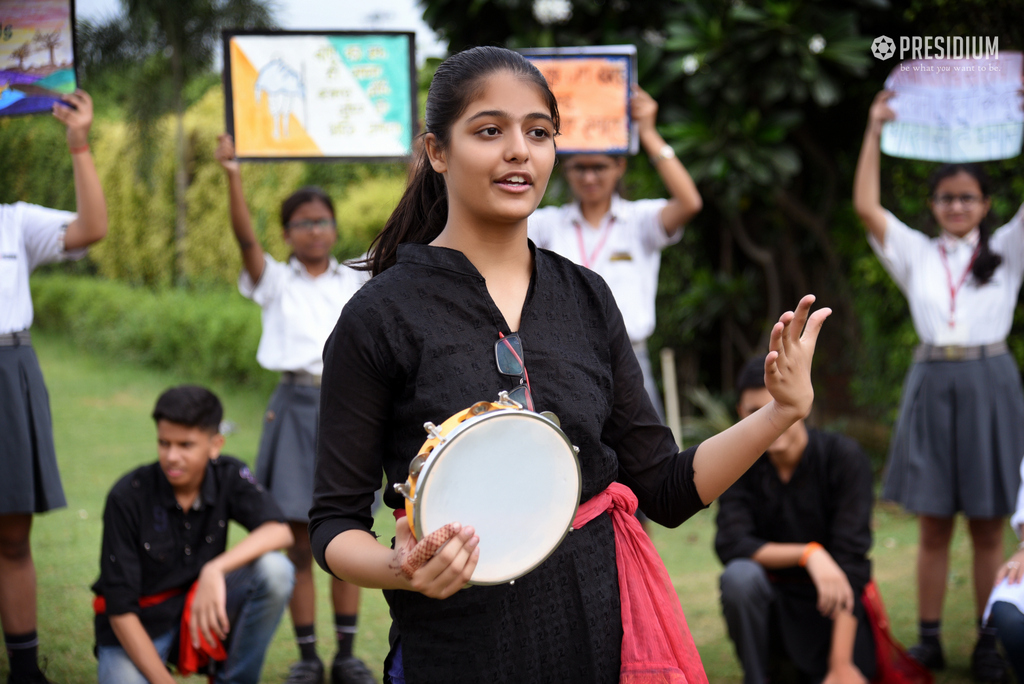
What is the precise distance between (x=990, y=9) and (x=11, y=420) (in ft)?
15.2

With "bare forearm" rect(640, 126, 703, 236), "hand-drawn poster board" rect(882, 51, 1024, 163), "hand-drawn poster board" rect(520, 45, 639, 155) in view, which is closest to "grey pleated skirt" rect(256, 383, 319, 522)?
"hand-drawn poster board" rect(520, 45, 639, 155)

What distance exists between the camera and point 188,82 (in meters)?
10.9

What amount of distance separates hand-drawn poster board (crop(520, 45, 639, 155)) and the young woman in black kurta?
8.77 feet

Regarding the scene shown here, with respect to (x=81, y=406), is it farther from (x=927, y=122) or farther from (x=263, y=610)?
(x=927, y=122)

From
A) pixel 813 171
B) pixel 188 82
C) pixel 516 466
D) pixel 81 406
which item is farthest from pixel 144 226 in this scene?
pixel 516 466

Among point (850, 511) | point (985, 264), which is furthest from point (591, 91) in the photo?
point (850, 511)

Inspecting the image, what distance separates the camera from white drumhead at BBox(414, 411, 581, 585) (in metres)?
1.35

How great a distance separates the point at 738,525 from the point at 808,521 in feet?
0.90

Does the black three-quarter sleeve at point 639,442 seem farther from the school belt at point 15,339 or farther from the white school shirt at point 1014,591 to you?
the school belt at point 15,339

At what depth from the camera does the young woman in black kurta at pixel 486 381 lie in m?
1.48

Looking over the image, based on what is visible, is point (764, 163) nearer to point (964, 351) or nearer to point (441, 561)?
point (964, 351)

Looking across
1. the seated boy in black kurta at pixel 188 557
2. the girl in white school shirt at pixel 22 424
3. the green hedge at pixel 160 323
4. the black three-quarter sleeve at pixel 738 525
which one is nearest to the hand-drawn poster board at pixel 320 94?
the girl in white school shirt at pixel 22 424

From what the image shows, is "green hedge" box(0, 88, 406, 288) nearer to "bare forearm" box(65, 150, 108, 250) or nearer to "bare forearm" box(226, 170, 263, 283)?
"bare forearm" box(226, 170, 263, 283)

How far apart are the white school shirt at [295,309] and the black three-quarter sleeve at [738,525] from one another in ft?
5.81
